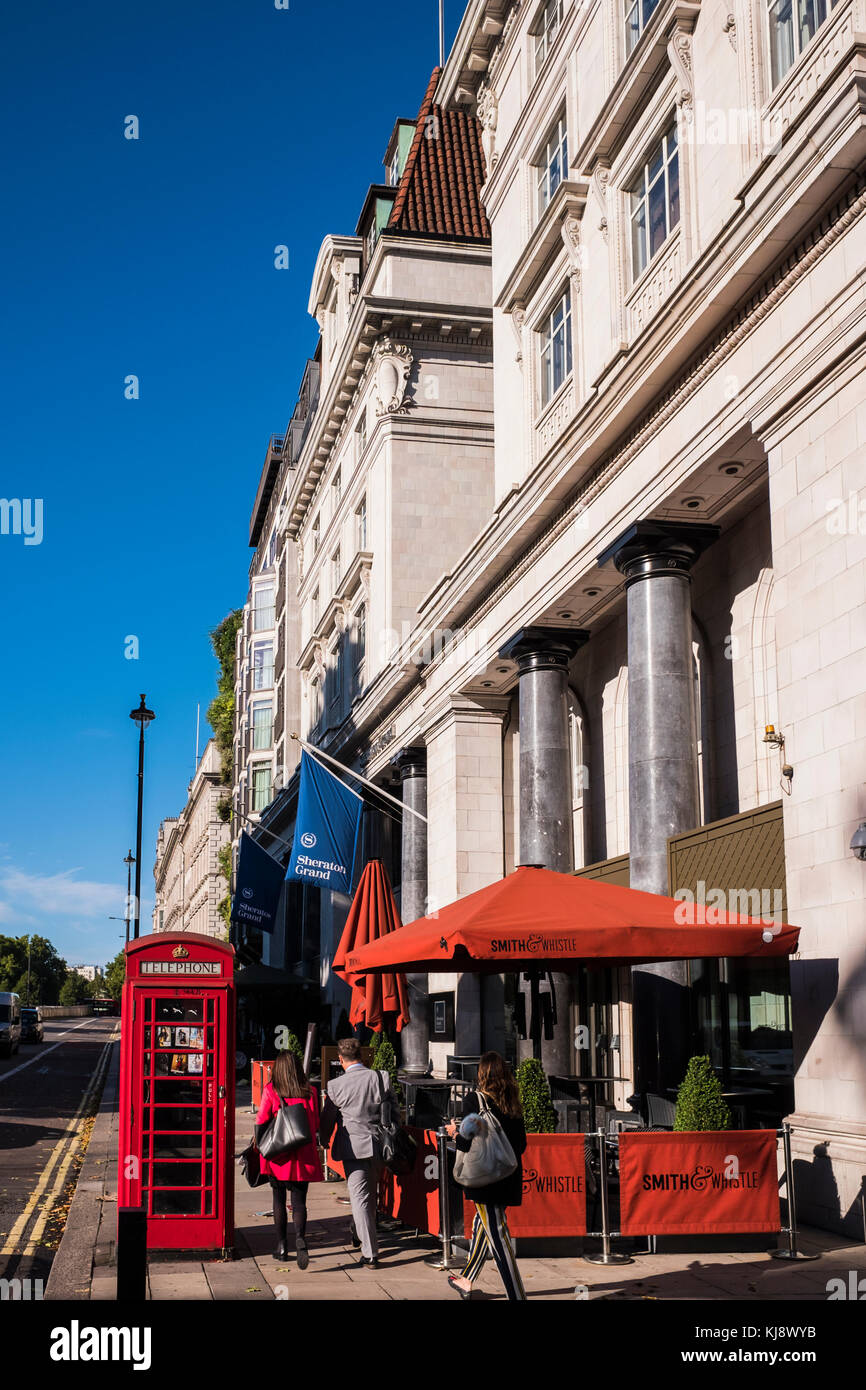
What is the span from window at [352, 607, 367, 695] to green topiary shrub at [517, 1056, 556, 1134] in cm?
2582

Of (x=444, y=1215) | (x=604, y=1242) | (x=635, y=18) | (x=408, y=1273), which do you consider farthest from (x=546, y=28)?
(x=408, y=1273)

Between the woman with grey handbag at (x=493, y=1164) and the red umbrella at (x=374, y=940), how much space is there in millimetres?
9199

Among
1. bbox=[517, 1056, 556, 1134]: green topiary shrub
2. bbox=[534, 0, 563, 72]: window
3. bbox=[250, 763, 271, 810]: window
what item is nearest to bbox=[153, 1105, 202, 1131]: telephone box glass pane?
bbox=[517, 1056, 556, 1134]: green topiary shrub

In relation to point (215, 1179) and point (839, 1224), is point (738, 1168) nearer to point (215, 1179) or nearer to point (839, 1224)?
point (839, 1224)

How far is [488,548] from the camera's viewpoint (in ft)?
78.2

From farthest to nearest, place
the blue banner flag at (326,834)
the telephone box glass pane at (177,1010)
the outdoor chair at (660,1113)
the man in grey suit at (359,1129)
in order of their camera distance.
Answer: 1. the blue banner flag at (326,834)
2. the outdoor chair at (660,1113)
3. the telephone box glass pane at (177,1010)
4. the man in grey suit at (359,1129)

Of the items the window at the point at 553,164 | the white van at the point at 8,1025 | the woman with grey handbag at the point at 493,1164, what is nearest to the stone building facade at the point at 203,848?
the white van at the point at 8,1025

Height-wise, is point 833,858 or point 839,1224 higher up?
point 833,858

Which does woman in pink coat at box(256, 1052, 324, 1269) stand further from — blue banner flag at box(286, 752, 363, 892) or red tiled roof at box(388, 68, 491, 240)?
red tiled roof at box(388, 68, 491, 240)

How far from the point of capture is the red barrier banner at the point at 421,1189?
1166cm

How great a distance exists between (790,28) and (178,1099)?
12.9 meters

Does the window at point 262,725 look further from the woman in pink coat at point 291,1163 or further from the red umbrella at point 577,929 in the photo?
the woman in pink coat at point 291,1163
